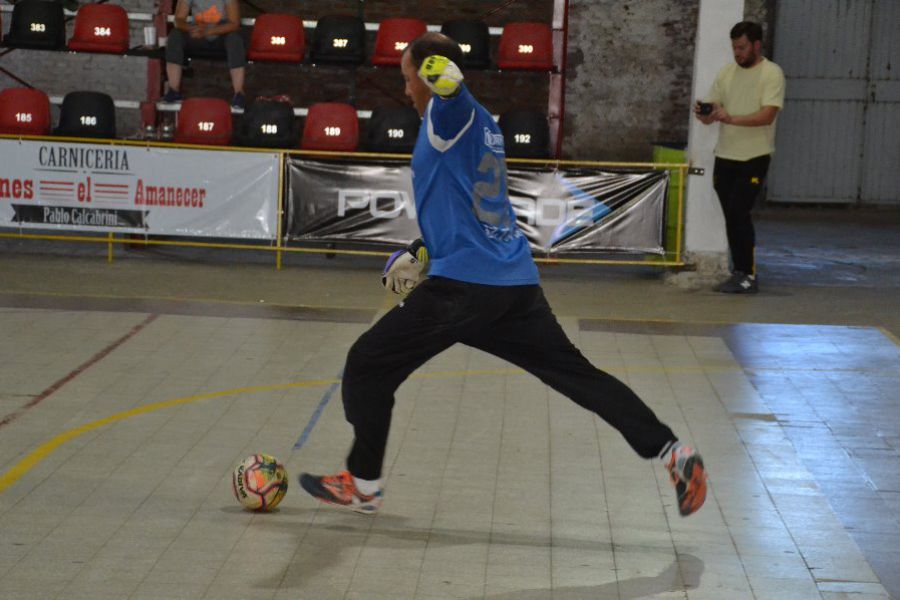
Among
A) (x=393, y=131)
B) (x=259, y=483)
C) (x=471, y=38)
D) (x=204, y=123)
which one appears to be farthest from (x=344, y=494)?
(x=471, y=38)

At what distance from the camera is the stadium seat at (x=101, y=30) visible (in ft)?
50.6

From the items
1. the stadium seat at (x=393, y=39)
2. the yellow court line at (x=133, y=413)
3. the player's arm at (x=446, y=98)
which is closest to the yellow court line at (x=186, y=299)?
the yellow court line at (x=133, y=413)

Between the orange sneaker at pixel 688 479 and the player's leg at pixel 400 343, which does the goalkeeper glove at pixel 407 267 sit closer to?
the player's leg at pixel 400 343

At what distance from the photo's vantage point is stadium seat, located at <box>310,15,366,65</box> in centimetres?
1535

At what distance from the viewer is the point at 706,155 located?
12.8 meters

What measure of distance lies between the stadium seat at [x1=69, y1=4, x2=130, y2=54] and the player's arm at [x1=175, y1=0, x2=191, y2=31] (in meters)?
0.72

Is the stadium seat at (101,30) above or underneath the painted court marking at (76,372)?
above

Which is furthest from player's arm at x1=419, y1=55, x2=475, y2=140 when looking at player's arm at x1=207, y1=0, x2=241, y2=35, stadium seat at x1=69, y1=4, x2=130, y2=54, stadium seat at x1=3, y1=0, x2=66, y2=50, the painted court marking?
stadium seat at x1=3, y1=0, x2=66, y2=50

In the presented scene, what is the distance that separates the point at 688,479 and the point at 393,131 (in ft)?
29.7

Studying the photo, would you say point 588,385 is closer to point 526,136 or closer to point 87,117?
point 526,136

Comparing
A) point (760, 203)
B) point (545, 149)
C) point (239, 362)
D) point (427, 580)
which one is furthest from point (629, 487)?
point (760, 203)

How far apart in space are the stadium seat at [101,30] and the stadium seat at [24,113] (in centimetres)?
104

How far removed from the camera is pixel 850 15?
830 inches

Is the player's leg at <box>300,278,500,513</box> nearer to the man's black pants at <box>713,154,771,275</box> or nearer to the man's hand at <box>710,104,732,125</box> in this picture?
the man's hand at <box>710,104,732,125</box>
